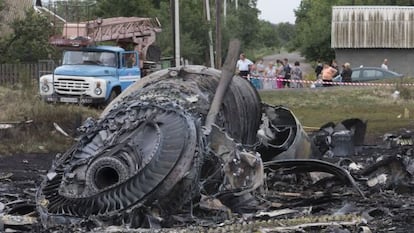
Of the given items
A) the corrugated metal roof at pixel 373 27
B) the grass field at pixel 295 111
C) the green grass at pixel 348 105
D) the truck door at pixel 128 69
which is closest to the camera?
the grass field at pixel 295 111

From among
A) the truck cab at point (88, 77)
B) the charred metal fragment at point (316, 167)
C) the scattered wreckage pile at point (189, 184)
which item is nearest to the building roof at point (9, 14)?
the truck cab at point (88, 77)

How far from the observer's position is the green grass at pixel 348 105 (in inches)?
836

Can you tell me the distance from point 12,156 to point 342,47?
30.9 meters

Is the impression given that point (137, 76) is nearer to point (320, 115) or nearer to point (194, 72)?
point (320, 115)

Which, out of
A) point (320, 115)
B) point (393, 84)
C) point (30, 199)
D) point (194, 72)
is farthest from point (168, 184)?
point (393, 84)

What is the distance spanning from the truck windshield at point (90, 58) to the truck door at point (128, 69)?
37 centimetres

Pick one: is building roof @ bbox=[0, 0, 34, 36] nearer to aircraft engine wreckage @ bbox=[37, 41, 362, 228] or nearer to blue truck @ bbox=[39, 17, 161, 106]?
blue truck @ bbox=[39, 17, 161, 106]

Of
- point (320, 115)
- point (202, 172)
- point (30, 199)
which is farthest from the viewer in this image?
point (320, 115)

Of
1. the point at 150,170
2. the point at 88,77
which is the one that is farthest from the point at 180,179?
the point at 88,77

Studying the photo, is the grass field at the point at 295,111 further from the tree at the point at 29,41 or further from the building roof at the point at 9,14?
the building roof at the point at 9,14

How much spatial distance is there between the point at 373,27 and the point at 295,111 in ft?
70.2

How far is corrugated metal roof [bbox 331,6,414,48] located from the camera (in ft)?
143

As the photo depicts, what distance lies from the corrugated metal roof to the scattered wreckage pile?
3327 cm

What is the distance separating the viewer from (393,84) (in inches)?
1089
